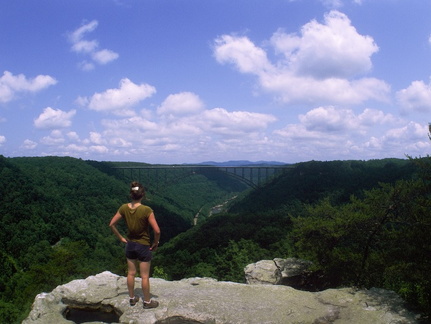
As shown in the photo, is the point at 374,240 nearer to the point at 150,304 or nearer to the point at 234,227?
the point at 150,304

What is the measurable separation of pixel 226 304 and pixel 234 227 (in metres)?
41.5

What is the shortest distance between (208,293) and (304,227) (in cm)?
689

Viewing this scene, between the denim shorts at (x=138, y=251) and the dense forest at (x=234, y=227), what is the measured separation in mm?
5558

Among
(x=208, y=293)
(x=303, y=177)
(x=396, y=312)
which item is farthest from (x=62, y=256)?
(x=303, y=177)

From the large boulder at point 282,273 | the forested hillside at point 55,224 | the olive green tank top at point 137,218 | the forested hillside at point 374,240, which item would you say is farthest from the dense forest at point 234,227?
the olive green tank top at point 137,218

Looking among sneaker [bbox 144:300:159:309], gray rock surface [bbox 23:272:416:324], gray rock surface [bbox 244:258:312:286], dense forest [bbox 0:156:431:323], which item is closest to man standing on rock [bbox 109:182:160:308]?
sneaker [bbox 144:300:159:309]

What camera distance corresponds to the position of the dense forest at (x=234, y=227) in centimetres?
919

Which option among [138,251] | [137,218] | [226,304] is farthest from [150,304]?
[137,218]

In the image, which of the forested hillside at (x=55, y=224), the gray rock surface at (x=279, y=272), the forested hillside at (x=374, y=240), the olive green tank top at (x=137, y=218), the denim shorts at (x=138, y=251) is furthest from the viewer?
the forested hillside at (x=55, y=224)

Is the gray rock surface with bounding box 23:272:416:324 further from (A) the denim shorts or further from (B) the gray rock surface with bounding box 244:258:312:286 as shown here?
(B) the gray rock surface with bounding box 244:258:312:286

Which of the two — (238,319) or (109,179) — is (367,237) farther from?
(109,179)

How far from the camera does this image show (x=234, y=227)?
156 ft

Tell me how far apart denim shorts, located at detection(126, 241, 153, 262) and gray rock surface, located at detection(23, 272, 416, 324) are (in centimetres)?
111

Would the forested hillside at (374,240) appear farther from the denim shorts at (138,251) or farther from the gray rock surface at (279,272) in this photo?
the denim shorts at (138,251)
